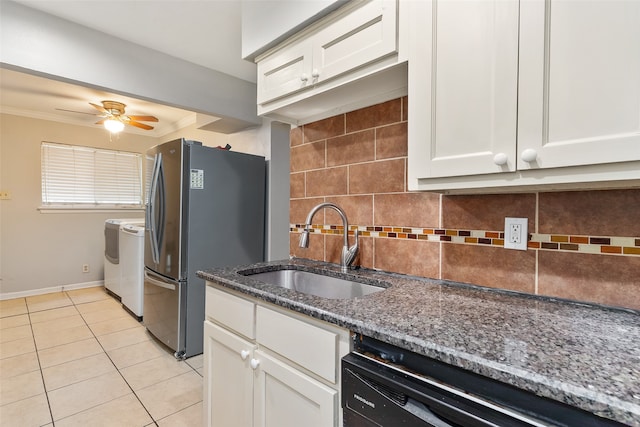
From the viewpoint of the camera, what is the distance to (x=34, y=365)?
7.76 ft

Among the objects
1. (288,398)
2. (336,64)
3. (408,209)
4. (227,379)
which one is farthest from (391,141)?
(227,379)

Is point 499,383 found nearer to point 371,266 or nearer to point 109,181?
point 371,266

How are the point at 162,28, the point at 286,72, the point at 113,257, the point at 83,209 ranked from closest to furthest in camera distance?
the point at 286,72, the point at 162,28, the point at 113,257, the point at 83,209

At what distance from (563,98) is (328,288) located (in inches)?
46.3

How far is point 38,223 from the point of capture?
4148mm

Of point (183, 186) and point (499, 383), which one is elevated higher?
point (183, 186)

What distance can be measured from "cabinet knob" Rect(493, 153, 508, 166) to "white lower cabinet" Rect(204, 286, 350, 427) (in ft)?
2.17

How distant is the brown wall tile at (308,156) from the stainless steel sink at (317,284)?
666mm

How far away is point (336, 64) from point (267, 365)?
47.8 inches

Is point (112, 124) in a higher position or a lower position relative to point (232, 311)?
higher

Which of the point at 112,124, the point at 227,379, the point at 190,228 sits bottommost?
the point at 227,379

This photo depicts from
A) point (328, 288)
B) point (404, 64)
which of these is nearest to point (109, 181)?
point (328, 288)

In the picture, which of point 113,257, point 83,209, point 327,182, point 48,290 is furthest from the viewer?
point 83,209

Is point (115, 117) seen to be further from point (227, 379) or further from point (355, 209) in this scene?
point (227, 379)
